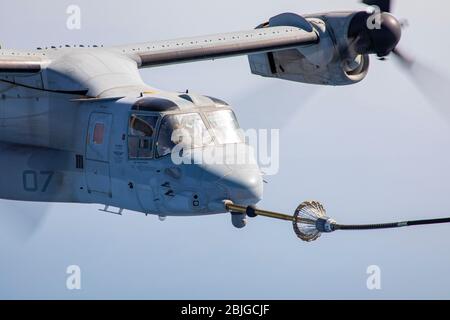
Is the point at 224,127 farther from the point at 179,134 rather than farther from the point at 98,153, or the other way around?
the point at 98,153

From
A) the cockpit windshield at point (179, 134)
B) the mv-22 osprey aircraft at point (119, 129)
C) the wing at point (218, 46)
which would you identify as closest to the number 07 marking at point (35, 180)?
the mv-22 osprey aircraft at point (119, 129)

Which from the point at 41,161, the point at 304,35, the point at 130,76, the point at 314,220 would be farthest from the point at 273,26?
the point at 314,220

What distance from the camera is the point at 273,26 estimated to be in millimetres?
36531

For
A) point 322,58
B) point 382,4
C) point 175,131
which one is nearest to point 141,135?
point 175,131

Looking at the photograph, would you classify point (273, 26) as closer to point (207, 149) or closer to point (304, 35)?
point (304, 35)

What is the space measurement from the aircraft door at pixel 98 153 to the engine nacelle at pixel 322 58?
1129 centimetres

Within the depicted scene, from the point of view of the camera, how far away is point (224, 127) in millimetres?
25422

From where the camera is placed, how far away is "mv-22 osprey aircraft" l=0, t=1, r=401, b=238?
79.8 ft

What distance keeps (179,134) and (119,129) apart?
1722 mm

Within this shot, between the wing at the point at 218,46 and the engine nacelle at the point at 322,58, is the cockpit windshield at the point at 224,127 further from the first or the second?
the engine nacelle at the point at 322,58

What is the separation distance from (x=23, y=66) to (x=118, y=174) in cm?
482

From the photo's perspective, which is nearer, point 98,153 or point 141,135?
point 141,135

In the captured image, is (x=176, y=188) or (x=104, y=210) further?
(x=104, y=210)

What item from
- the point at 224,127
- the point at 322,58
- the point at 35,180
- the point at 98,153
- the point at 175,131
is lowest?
the point at 35,180
